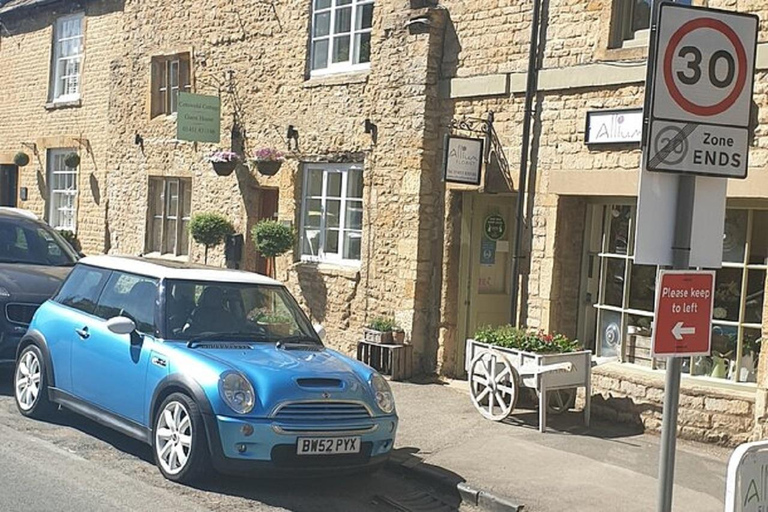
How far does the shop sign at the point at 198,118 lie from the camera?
1481cm

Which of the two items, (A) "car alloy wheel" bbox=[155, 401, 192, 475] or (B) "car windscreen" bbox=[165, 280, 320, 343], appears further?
(B) "car windscreen" bbox=[165, 280, 320, 343]

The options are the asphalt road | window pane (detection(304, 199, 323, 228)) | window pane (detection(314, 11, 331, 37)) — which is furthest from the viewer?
window pane (detection(304, 199, 323, 228))

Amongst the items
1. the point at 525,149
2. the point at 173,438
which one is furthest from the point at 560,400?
the point at 173,438

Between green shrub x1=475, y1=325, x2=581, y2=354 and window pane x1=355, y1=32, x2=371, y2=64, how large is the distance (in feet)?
16.5

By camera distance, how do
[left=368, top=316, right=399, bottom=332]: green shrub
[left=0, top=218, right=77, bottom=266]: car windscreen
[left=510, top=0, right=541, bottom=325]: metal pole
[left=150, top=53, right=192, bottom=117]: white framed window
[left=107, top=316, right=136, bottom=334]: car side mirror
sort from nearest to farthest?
[left=107, top=316, right=136, bottom=334]: car side mirror < [left=510, top=0, right=541, bottom=325]: metal pole < [left=0, top=218, right=77, bottom=266]: car windscreen < [left=368, top=316, right=399, bottom=332]: green shrub < [left=150, top=53, right=192, bottom=117]: white framed window

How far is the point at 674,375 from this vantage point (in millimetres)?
4766

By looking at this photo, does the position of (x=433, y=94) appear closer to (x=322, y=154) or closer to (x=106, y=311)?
(x=322, y=154)

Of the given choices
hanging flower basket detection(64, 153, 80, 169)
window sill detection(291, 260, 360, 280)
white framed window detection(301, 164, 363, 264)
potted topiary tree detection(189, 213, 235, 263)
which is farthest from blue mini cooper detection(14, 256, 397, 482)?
hanging flower basket detection(64, 153, 80, 169)

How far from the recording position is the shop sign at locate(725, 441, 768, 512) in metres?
4.39

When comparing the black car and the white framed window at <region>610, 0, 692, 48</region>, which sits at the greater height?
the white framed window at <region>610, 0, 692, 48</region>

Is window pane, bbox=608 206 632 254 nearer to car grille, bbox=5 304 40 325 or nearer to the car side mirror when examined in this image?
the car side mirror

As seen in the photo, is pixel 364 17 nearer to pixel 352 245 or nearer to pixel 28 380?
pixel 352 245

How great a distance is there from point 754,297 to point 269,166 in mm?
7612

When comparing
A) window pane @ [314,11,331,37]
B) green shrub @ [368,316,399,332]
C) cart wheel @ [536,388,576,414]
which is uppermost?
window pane @ [314,11,331,37]
